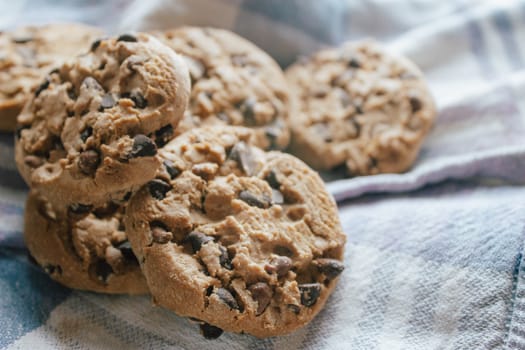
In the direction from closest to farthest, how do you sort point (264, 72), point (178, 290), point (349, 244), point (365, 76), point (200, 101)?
point (178, 290) → point (349, 244) → point (200, 101) → point (264, 72) → point (365, 76)

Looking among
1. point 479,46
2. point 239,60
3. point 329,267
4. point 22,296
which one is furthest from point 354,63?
point 22,296

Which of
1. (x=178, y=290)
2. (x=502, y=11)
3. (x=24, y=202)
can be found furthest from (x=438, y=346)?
(x=502, y=11)

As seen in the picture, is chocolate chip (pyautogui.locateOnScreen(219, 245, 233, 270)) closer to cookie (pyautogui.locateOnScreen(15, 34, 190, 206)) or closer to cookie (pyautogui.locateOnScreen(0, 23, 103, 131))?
cookie (pyautogui.locateOnScreen(15, 34, 190, 206))

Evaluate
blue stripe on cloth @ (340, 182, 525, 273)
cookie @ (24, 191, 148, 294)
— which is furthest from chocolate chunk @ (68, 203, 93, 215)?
blue stripe on cloth @ (340, 182, 525, 273)

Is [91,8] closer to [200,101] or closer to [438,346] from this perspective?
[200,101]

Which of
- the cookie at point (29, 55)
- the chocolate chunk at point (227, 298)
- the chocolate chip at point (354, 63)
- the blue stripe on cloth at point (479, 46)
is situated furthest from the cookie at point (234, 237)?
the blue stripe on cloth at point (479, 46)

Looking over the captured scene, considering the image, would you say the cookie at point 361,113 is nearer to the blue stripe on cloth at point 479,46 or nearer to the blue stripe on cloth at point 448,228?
the blue stripe on cloth at point 448,228

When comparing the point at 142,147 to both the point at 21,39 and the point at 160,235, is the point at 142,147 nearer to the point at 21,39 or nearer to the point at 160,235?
the point at 160,235
